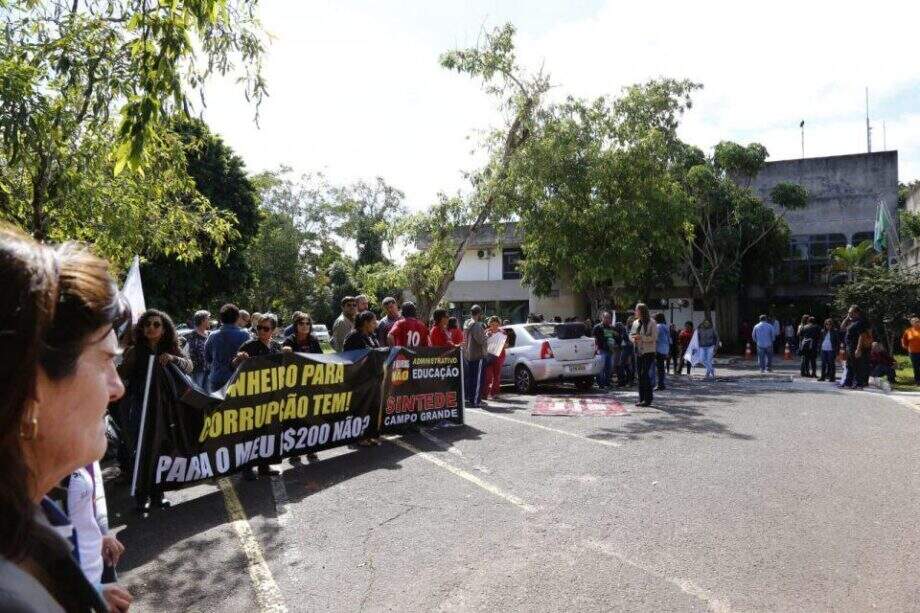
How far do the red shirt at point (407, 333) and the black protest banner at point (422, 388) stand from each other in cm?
69

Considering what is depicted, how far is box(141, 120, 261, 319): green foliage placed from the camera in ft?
93.9

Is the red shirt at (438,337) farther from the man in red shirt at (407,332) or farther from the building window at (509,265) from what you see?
the building window at (509,265)

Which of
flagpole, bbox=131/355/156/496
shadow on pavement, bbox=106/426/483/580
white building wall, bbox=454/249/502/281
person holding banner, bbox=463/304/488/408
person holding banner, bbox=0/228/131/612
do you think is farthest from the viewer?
white building wall, bbox=454/249/502/281

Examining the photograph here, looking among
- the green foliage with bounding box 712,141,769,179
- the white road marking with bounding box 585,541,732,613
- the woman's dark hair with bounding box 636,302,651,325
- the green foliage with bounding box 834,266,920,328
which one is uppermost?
the green foliage with bounding box 712,141,769,179

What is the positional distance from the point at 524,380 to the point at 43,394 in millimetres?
14626

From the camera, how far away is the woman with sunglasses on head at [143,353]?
648 cm

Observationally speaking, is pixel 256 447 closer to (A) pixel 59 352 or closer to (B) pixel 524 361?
(A) pixel 59 352

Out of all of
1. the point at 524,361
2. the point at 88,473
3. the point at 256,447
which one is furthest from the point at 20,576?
the point at 524,361

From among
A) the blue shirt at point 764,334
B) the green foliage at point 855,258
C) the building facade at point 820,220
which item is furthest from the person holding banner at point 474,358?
the building facade at point 820,220

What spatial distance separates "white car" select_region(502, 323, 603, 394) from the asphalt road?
591cm

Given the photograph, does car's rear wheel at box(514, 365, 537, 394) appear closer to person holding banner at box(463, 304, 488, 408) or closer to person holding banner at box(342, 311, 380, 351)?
person holding banner at box(463, 304, 488, 408)

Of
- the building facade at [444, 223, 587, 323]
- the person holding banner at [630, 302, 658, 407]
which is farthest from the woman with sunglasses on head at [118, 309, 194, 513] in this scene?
the building facade at [444, 223, 587, 323]

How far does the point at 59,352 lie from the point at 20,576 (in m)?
0.35

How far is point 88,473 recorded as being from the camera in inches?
111
